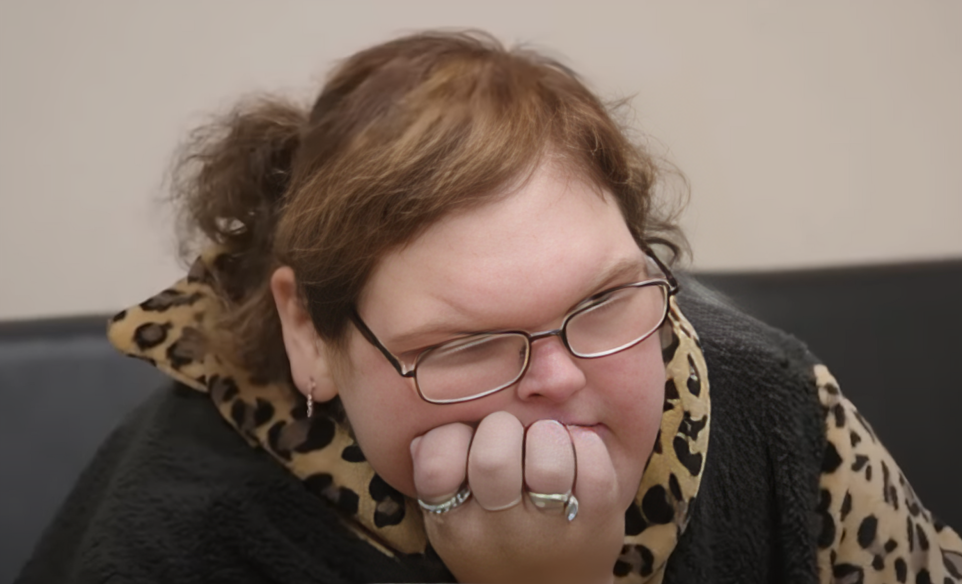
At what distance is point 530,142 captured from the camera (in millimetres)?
672

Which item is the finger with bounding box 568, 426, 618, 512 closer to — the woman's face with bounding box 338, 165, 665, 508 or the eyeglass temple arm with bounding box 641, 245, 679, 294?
the woman's face with bounding box 338, 165, 665, 508

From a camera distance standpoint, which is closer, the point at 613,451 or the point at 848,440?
the point at 613,451

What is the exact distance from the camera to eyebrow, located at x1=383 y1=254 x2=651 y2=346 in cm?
63

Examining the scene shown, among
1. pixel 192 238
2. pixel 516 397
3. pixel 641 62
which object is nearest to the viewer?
pixel 516 397

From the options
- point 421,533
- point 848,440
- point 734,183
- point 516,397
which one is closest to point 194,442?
point 421,533

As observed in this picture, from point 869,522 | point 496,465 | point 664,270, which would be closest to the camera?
point 496,465

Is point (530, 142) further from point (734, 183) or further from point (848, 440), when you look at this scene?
point (734, 183)

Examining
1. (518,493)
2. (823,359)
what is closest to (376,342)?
(518,493)

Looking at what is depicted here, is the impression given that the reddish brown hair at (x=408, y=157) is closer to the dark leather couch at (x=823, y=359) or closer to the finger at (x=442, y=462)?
the finger at (x=442, y=462)

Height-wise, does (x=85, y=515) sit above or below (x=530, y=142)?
below

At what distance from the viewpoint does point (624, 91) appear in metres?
0.94

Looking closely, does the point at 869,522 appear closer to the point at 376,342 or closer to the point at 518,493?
the point at 518,493

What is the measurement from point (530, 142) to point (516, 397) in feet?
0.67

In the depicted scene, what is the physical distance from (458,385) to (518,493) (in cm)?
9
